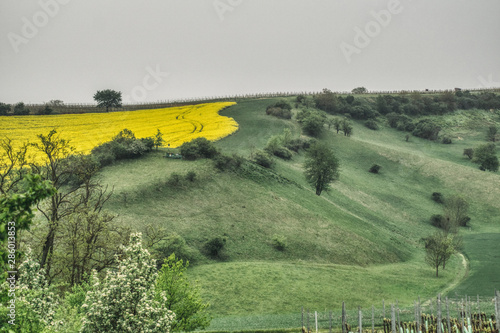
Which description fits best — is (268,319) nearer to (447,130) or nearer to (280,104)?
(280,104)

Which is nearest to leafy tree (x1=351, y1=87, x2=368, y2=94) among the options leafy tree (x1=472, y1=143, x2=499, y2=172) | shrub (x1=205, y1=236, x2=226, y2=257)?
leafy tree (x1=472, y1=143, x2=499, y2=172)

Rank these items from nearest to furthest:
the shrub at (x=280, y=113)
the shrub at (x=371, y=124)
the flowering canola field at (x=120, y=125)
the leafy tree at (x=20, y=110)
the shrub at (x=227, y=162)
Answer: the shrub at (x=227, y=162) < the flowering canola field at (x=120, y=125) < the leafy tree at (x=20, y=110) < the shrub at (x=280, y=113) < the shrub at (x=371, y=124)

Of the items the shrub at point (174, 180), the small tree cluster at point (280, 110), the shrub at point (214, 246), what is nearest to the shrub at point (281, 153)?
the small tree cluster at point (280, 110)

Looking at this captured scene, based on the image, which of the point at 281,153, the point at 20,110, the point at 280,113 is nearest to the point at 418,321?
the point at 281,153

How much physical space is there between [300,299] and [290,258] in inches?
456

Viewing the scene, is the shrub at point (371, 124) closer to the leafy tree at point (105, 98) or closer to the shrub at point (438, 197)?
the shrub at point (438, 197)

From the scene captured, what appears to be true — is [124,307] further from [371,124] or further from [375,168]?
[371,124]

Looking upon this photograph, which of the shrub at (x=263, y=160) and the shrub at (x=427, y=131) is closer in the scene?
the shrub at (x=263, y=160)

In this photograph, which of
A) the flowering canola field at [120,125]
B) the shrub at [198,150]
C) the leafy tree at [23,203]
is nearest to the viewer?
the leafy tree at [23,203]

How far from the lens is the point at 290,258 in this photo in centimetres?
5462

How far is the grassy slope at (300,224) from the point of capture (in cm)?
4559

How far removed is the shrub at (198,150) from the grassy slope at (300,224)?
2565mm

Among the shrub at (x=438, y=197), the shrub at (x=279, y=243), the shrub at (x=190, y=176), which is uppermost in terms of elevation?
the shrub at (x=190, y=176)

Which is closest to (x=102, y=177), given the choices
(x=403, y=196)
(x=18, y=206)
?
(x=18, y=206)
